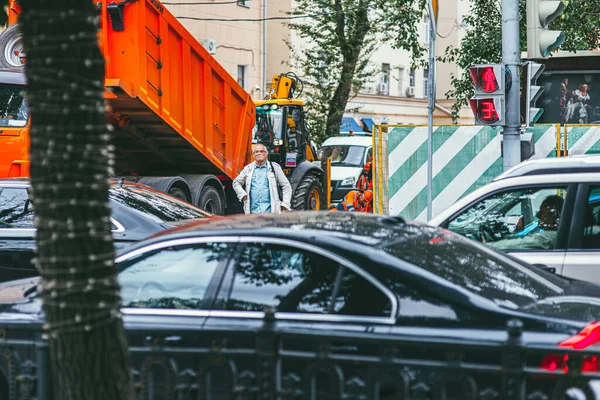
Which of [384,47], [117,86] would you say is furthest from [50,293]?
[384,47]

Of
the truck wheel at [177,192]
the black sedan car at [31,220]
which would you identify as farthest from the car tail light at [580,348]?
the truck wheel at [177,192]

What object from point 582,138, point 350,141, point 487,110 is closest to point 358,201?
point 582,138

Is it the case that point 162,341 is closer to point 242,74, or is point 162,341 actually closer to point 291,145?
point 291,145

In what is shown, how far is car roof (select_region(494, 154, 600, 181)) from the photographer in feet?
22.3

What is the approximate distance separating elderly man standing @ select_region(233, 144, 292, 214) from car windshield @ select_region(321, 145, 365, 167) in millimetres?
14318

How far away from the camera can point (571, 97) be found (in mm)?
18203

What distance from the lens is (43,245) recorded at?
3268 millimetres

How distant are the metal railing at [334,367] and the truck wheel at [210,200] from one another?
11.3 meters

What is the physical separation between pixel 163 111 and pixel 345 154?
1242cm

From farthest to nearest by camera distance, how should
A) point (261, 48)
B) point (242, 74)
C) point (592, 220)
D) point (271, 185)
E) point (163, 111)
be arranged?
point (261, 48)
point (242, 74)
point (163, 111)
point (271, 185)
point (592, 220)

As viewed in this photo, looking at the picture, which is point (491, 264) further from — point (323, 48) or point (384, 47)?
point (384, 47)

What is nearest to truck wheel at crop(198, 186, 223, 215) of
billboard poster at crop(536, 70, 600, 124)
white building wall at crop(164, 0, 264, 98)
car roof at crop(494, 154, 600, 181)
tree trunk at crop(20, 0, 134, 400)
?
billboard poster at crop(536, 70, 600, 124)

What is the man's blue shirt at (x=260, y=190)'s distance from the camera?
465 inches

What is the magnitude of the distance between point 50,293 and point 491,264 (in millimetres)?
2561
